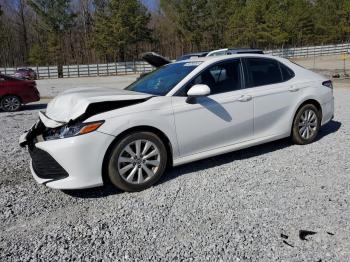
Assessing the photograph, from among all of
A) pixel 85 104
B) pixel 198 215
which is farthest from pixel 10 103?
pixel 198 215

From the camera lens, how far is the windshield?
4.74 metres

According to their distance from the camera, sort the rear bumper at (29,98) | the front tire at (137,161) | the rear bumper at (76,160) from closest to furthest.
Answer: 1. the rear bumper at (76,160)
2. the front tire at (137,161)
3. the rear bumper at (29,98)

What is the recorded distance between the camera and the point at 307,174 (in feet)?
15.2

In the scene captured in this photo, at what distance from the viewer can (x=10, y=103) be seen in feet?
40.2

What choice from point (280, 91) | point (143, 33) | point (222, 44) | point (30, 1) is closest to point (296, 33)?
point (222, 44)

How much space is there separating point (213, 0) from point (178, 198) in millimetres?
60214

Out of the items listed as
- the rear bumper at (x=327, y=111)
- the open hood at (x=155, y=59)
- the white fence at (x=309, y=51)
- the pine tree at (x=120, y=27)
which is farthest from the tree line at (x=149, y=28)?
the rear bumper at (x=327, y=111)

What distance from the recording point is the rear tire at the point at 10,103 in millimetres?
12148

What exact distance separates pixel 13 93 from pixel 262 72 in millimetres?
9637

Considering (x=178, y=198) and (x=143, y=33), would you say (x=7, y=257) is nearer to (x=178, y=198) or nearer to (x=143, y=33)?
(x=178, y=198)

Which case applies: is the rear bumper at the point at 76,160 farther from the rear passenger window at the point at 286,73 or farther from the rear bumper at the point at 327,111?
the rear bumper at the point at 327,111

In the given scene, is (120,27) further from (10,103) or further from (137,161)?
(137,161)

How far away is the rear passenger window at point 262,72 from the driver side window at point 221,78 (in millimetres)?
193

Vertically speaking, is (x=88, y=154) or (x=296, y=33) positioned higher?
(x=296, y=33)
